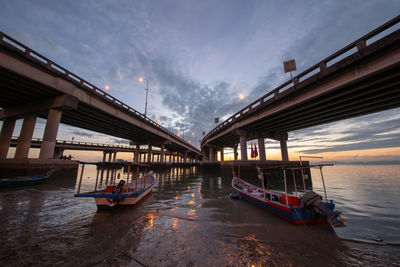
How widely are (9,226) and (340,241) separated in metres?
12.6

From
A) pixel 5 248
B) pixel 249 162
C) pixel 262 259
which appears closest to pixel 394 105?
pixel 249 162

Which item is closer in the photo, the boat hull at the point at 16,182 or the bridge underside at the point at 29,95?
the boat hull at the point at 16,182

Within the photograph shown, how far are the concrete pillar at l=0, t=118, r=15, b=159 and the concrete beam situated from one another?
0.97 meters

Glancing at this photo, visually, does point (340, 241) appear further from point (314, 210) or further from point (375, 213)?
point (375, 213)

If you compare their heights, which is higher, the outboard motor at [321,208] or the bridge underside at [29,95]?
the bridge underside at [29,95]

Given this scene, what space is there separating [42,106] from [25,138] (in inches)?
195

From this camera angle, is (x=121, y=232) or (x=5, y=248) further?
(x=121, y=232)

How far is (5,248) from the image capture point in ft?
13.9

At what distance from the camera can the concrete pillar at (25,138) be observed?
19219mm

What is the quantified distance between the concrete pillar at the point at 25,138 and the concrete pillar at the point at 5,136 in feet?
15.0

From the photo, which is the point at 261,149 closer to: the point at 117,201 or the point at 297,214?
the point at 297,214

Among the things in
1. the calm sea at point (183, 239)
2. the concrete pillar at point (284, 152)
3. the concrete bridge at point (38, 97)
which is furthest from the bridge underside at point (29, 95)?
the concrete pillar at point (284, 152)

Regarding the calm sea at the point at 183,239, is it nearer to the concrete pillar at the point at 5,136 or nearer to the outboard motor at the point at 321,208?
the outboard motor at the point at 321,208

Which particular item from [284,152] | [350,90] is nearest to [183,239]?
[350,90]
